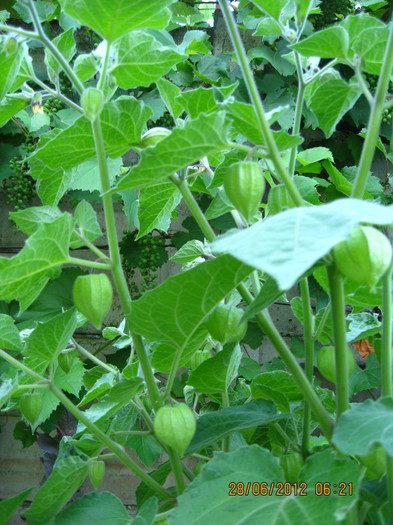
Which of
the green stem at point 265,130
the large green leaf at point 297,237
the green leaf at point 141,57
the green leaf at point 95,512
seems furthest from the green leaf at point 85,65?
the green leaf at point 95,512

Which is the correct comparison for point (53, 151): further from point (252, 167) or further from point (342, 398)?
point (342, 398)

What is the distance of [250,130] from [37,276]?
0.17 meters

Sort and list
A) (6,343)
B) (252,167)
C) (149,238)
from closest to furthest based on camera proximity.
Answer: (252,167)
(6,343)
(149,238)

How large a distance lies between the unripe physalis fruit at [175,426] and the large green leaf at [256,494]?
4cm

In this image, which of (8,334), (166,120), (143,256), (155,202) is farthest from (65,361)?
(166,120)

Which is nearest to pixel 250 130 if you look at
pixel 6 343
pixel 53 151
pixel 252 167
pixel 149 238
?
pixel 252 167

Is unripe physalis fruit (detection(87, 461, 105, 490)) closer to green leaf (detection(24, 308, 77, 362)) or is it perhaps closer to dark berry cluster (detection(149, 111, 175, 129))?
green leaf (detection(24, 308, 77, 362))

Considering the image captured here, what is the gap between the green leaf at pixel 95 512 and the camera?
1.26 ft

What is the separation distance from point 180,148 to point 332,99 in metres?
0.16

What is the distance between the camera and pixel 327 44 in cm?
34

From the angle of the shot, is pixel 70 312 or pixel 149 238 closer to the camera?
pixel 70 312

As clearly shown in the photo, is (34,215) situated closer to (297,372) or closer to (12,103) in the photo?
(12,103)

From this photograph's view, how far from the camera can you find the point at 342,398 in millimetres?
317

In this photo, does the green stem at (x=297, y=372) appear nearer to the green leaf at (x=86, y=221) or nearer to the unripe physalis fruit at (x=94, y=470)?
the green leaf at (x=86, y=221)
